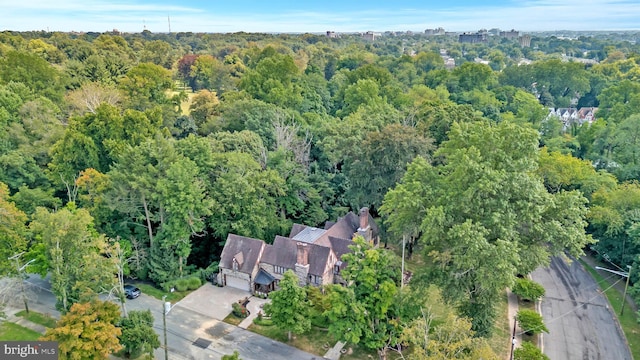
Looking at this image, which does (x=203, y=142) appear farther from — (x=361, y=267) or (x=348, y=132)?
(x=361, y=267)

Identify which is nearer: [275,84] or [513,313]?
[513,313]

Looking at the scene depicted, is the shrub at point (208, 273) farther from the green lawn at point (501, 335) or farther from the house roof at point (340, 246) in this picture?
the green lawn at point (501, 335)

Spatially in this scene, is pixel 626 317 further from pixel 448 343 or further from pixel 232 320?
pixel 232 320

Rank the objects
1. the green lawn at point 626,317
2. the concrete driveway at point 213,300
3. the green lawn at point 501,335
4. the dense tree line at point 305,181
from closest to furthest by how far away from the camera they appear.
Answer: the dense tree line at point 305,181
the green lawn at point 501,335
the green lawn at point 626,317
the concrete driveway at point 213,300

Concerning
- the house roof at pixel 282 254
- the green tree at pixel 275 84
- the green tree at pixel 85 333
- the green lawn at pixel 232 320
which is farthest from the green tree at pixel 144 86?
the green tree at pixel 85 333

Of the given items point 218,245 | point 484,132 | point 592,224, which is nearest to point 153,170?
point 218,245

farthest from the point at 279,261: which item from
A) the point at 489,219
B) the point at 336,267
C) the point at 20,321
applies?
the point at 20,321

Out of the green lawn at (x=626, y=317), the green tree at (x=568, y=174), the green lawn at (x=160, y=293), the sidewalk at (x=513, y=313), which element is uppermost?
the green tree at (x=568, y=174)
